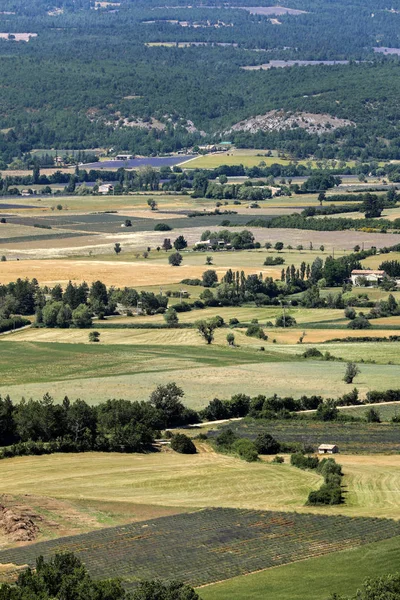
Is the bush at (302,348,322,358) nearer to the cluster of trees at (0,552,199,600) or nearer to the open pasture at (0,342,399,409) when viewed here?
the open pasture at (0,342,399,409)

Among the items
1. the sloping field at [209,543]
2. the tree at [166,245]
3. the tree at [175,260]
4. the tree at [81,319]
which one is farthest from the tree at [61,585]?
the tree at [166,245]

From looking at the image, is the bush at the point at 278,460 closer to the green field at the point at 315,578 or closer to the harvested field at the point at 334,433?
the harvested field at the point at 334,433

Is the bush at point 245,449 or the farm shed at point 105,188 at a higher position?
the bush at point 245,449

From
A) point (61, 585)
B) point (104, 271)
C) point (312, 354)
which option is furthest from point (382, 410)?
point (104, 271)

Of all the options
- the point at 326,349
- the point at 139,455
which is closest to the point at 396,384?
the point at 326,349

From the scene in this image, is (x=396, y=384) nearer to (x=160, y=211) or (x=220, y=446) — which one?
(x=220, y=446)

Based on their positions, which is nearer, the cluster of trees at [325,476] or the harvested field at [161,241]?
the cluster of trees at [325,476]

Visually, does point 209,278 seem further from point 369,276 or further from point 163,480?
point 163,480
